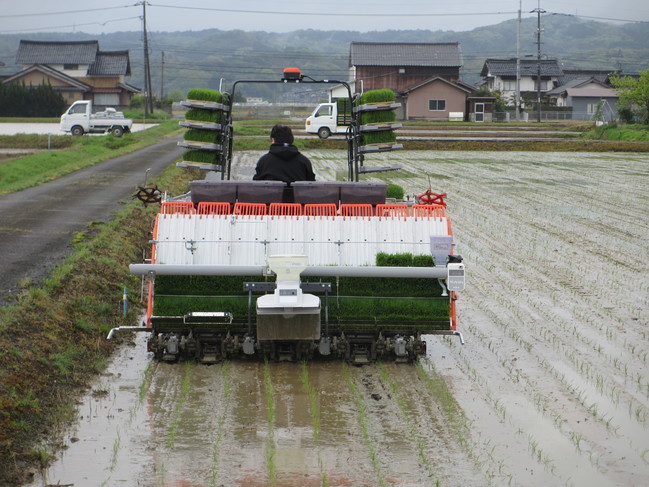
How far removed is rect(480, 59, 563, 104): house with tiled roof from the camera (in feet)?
322

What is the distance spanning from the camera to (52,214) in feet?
56.3

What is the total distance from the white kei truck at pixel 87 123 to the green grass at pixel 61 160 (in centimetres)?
109

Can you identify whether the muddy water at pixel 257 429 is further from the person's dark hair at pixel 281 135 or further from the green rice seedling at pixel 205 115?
the green rice seedling at pixel 205 115

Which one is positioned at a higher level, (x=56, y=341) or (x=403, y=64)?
(x=403, y=64)

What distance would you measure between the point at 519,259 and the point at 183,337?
22.4 feet

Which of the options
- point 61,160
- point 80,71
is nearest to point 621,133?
point 61,160

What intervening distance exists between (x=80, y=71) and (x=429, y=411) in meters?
89.5

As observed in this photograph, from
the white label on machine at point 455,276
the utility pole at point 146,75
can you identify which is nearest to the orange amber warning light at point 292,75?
the white label on machine at point 455,276

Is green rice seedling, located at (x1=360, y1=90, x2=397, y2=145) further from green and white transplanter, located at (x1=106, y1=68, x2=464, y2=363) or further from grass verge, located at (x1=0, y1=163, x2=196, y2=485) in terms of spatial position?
grass verge, located at (x1=0, y1=163, x2=196, y2=485)

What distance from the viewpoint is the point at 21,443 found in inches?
241

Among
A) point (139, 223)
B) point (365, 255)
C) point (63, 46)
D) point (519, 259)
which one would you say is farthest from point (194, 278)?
point (63, 46)

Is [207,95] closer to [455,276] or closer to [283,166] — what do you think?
[283,166]

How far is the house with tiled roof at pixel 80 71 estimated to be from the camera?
84.4 m

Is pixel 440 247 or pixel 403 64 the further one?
pixel 403 64
